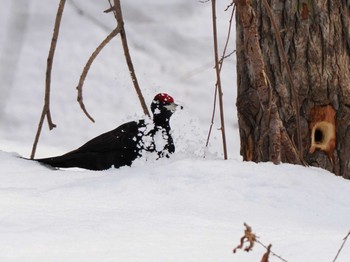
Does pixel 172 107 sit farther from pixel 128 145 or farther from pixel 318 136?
pixel 318 136

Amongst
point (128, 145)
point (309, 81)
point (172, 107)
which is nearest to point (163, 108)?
point (172, 107)

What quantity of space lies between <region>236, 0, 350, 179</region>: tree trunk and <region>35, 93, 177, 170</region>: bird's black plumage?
1.68 ft

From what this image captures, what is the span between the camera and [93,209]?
217cm

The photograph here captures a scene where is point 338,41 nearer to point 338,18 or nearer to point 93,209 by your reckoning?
point 338,18

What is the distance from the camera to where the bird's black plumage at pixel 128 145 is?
3.54 m

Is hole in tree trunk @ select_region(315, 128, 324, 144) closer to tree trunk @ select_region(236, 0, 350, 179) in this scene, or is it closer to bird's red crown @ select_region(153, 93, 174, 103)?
tree trunk @ select_region(236, 0, 350, 179)

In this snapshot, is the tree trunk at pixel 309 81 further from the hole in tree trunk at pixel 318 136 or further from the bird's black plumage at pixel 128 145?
the bird's black plumage at pixel 128 145

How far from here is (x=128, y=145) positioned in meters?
3.54

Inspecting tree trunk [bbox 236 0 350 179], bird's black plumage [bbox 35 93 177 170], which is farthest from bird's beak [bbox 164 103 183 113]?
tree trunk [bbox 236 0 350 179]

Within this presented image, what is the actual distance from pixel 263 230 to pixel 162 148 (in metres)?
1.50

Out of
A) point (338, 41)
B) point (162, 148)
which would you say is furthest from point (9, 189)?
point (338, 41)

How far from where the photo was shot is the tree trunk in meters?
3.23

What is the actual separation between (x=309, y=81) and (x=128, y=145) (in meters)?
0.91

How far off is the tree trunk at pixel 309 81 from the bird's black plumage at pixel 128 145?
20.1 inches
